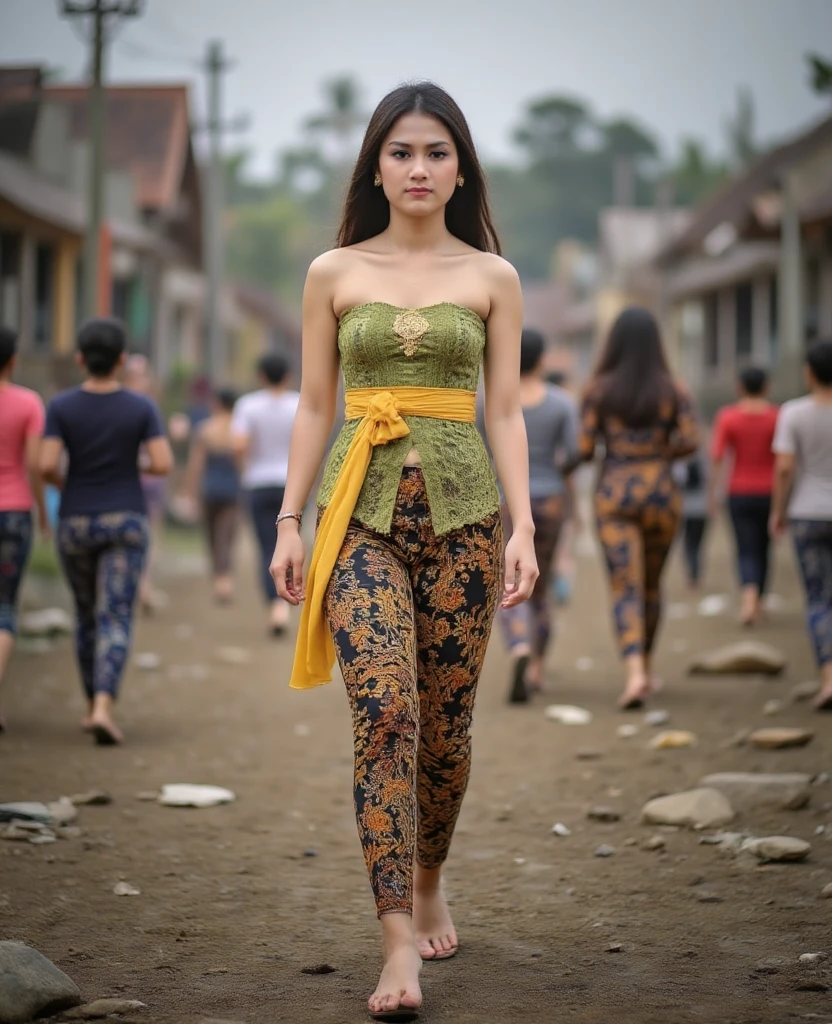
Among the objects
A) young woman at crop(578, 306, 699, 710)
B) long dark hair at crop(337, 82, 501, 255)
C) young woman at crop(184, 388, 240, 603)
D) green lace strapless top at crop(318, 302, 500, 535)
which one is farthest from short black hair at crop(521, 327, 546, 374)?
young woman at crop(184, 388, 240, 603)

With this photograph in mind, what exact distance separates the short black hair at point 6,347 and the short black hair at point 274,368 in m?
4.49

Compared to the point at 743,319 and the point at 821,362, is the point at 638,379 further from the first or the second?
the point at 743,319

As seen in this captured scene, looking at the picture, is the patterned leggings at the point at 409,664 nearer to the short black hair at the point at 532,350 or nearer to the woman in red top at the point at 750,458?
the short black hair at the point at 532,350

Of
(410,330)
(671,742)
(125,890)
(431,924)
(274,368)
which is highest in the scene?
(410,330)

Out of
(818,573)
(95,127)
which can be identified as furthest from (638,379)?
(95,127)

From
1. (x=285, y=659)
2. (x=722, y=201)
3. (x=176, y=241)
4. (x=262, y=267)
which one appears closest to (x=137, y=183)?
(x=176, y=241)

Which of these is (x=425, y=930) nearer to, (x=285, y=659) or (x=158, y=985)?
(x=158, y=985)

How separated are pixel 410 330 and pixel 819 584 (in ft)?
16.5

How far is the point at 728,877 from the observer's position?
5367 millimetres

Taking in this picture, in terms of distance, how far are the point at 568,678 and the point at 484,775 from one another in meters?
3.27

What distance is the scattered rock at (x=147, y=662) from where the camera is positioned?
11172mm

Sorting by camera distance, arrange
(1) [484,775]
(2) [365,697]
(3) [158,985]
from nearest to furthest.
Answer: (2) [365,697] → (3) [158,985] → (1) [484,775]

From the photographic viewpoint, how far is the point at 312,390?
4.35 m

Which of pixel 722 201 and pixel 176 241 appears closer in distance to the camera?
pixel 176 241
